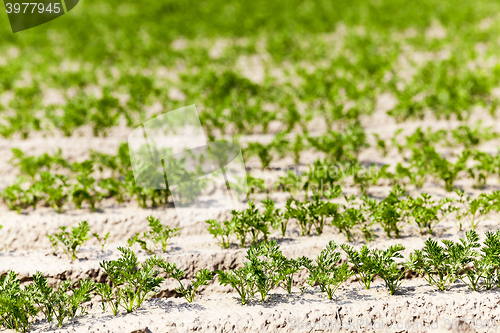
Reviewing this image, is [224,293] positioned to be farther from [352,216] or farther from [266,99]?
[266,99]

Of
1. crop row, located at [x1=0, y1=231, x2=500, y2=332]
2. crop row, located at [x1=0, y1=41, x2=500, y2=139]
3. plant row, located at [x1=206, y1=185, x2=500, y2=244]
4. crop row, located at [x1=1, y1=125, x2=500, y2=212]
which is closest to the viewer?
crop row, located at [x1=0, y1=231, x2=500, y2=332]

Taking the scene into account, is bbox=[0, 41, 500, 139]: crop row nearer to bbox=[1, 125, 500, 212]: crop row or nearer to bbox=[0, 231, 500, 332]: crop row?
bbox=[1, 125, 500, 212]: crop row

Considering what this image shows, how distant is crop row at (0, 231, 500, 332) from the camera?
3332 millimetres

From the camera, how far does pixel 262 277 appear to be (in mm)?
3389

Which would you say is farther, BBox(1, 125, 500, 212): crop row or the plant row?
BBox(1, 125, 500, 212): crop row

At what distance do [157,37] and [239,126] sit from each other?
5.65 metres

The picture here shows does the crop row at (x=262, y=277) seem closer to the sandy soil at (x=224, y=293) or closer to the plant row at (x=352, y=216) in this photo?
the sandy soil at (x=224, y=293)

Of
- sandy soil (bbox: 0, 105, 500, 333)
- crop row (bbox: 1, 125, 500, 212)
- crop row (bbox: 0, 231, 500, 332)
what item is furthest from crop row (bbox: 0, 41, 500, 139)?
crop row (bbox: 0, 231, 500, 332)

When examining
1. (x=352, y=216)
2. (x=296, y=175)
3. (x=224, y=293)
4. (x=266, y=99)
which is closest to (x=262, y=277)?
(x=224, y=293)


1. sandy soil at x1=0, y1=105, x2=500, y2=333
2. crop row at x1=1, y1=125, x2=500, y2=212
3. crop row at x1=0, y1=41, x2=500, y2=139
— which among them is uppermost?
crop row at x1=0, y1=41, x2=500, y2=139

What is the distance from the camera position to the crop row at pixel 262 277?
3.33m

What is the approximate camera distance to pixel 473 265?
12.2ft

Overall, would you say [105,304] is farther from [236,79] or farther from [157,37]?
[157,37]

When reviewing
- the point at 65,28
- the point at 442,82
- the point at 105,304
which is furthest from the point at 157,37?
the point at 105,304
